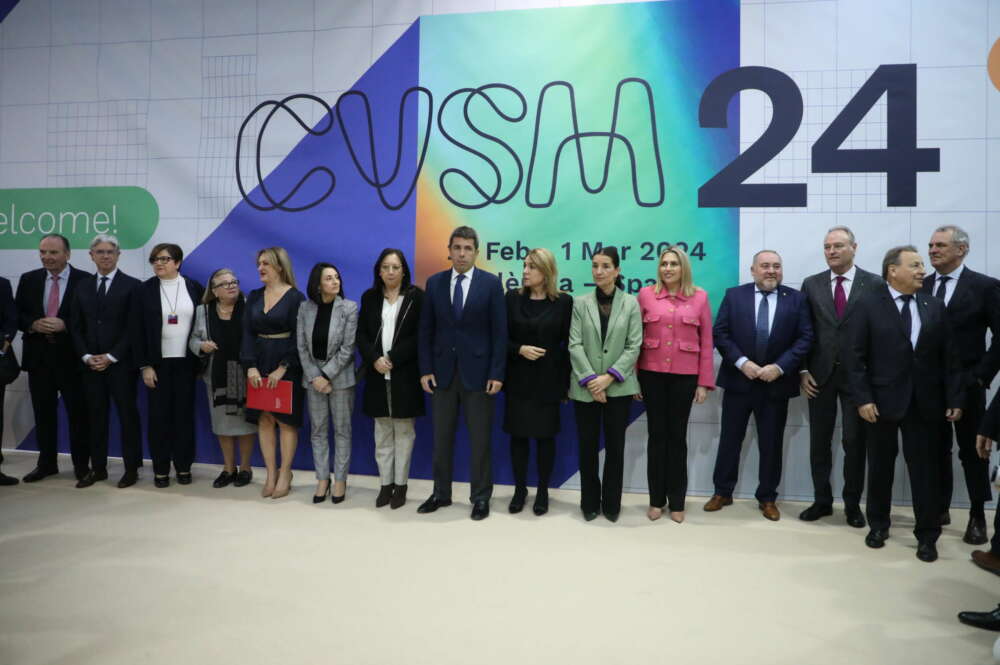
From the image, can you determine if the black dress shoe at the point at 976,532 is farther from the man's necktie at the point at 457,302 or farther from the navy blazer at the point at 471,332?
the man's necktie at the point at 457,302

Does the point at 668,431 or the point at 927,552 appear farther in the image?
the point at 668,431

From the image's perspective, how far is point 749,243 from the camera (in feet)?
13.7

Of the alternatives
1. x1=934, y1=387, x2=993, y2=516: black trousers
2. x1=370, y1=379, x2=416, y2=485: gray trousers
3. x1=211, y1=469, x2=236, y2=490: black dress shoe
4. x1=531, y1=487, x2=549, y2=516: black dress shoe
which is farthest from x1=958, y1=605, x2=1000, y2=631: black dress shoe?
x1=211, y1=469, x2=236, y2=490: black dress shoe

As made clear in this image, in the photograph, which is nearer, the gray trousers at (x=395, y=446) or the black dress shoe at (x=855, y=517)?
the black dress shoe at (x=855, y=517)

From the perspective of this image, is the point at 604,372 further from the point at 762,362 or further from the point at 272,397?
the point at 272,397

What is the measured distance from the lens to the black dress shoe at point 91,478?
166 inches

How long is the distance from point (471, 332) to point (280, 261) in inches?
52.8

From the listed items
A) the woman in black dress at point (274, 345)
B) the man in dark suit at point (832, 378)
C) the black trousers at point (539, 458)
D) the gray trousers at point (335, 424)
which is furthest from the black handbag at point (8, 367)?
the man in dark suit at point (832, 378)

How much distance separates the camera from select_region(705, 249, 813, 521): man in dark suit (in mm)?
3738

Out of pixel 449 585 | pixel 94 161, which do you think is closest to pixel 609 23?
pixel 449 585

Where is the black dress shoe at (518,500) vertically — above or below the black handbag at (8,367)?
Answer: below

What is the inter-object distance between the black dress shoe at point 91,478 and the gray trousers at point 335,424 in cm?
162

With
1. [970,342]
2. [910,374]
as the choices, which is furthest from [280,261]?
[970,342]

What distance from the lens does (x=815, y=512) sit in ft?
12.2
